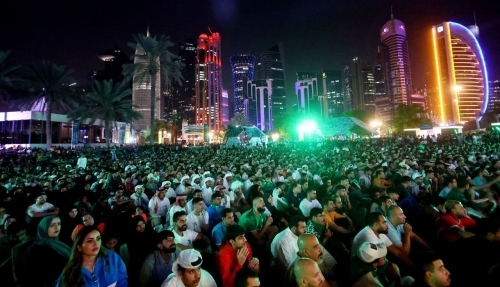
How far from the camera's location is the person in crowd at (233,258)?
10.7 feet

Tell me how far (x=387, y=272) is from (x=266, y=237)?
2.22 metres

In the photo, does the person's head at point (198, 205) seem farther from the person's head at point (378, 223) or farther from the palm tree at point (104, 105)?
the palm tree at point (104, 105)

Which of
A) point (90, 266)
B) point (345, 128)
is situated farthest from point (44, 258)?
point (345, 128)

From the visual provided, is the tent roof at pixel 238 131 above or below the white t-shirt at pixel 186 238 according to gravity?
above

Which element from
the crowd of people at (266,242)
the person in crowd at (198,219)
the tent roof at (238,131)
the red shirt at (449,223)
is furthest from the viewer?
the tent roof at (238,131)

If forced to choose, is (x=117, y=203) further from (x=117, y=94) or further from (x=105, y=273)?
(x=117, y=94)

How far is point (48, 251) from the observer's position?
3.27m

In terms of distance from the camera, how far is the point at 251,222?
5.03 m

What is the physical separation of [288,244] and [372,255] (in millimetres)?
1269

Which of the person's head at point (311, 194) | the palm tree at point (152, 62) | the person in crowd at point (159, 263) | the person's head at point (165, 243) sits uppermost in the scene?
the palm tree at point (152, 62)

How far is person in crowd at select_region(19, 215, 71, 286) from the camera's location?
10.2ft

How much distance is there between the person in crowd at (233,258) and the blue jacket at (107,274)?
1137 mm

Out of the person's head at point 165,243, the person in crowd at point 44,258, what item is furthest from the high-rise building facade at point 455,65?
the person in crowd at point 44,258

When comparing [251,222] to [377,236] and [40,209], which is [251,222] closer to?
[377,236]
